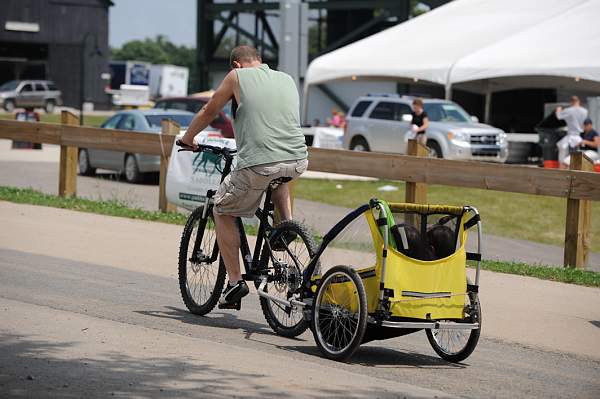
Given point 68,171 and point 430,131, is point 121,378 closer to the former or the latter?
point 68,171

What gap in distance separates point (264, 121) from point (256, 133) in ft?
0.30

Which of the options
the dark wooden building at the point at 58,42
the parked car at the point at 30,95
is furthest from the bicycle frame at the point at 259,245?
the dark wooden building at the point at 58,42

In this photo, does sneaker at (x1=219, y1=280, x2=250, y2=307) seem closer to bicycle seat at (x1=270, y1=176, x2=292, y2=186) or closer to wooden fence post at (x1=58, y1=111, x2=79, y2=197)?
bicycle seat at (x1=270, y1=176, x2=292, y2=186)

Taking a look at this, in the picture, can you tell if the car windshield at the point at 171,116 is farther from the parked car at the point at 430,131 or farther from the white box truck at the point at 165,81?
the white box truck at the point at 165,81

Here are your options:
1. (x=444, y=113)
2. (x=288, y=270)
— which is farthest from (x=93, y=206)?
(x=444, y=113)

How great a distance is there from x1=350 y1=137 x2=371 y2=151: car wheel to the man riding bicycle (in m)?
23.4

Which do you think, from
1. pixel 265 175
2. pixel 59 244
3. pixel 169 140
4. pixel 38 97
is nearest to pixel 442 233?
pixel 265 175

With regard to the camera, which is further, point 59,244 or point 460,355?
point 59,244

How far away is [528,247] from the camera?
643 inches

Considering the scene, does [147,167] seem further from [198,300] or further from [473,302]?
[473,302]

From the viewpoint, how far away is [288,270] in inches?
307

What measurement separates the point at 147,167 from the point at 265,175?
50.9 ft

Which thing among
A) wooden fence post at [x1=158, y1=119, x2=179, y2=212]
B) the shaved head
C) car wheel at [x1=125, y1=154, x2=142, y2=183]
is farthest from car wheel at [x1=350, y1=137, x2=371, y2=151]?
the shaved head

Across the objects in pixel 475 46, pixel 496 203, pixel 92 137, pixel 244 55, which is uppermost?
pixel 475 46
